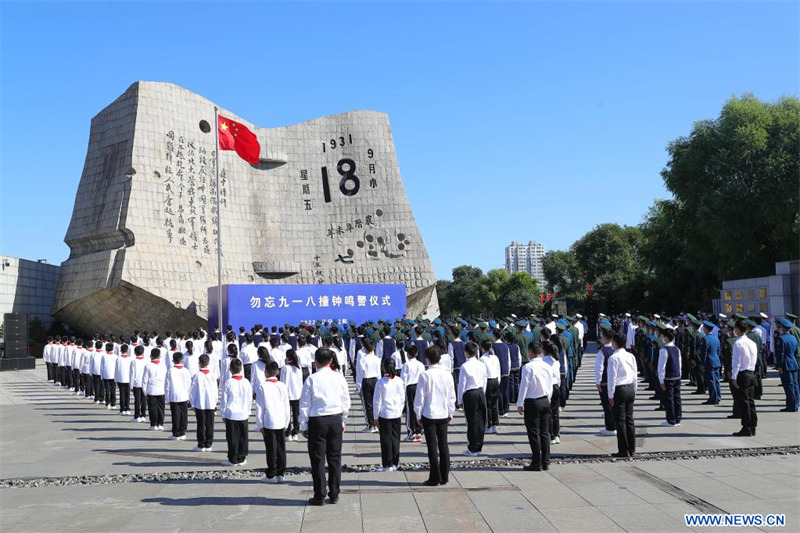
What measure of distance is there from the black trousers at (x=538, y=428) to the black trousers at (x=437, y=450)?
107 centimetres

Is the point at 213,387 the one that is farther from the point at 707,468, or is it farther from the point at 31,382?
the point at 31,382

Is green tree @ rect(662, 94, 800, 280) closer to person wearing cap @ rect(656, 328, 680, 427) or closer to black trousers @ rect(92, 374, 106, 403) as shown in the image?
person wearing cap @ rect(656, 328, 680, 427)

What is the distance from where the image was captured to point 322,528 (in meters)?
6.10

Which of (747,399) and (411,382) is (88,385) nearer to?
(411,382)

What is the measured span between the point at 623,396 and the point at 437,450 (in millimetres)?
2762

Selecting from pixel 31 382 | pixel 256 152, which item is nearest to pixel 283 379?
pixel 256 152

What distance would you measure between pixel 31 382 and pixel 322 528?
20.1 meters

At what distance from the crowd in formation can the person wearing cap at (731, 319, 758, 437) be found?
0.02m

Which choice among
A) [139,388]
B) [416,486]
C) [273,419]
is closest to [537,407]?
[416,486]

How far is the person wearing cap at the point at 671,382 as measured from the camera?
11.1 m

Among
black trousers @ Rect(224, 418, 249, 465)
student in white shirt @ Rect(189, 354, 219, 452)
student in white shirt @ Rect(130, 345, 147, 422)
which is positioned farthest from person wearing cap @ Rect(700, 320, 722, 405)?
student in white shirt @ Rect(130, 345, 147, 422)

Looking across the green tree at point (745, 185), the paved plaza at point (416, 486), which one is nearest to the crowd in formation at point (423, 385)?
the paved plaza at point (416, 486)

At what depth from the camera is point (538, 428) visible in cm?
820

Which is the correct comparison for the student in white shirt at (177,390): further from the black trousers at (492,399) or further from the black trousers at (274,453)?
the black trousers at (492,399)
